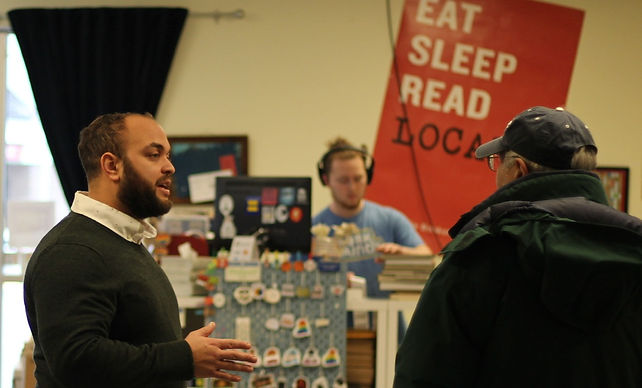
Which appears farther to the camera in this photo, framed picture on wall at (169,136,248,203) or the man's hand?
framed picture on wall at (169,136,248,203)

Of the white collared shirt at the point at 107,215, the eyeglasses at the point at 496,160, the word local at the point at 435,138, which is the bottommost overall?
the word local at the point at 435,138

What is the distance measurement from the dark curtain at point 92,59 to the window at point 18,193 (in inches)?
9.0

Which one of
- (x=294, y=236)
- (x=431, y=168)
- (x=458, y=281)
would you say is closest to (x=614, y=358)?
(x=458, y=281)

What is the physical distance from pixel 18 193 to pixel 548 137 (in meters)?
4.25

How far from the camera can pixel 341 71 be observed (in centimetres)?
462

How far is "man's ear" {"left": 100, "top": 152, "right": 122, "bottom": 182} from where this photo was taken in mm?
1575

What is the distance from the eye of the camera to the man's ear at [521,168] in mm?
1344

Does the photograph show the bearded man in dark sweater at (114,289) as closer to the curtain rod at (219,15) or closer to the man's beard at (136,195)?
the man's beard at (136,195)

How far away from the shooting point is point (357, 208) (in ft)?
12.3

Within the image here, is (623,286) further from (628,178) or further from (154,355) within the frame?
(628,178)

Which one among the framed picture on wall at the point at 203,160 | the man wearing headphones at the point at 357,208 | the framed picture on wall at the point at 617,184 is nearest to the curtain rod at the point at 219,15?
the framed picture on wall at the point at 203,160

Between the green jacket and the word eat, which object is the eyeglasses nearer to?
the green jacket

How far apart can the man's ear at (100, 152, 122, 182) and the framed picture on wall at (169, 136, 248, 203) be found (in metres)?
3.02

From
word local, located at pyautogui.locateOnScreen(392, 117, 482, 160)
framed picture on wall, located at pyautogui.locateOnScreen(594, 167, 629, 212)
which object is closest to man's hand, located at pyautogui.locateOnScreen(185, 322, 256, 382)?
word local, located at pyautogui.locateOnScreen(392, 117, 482, 160)
